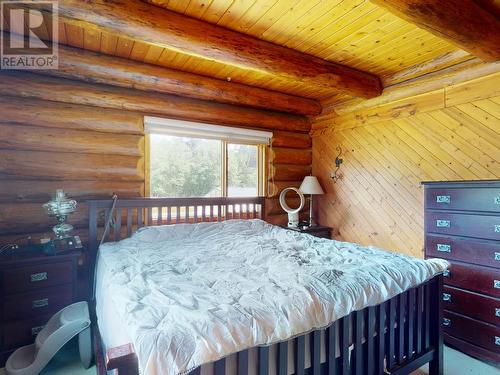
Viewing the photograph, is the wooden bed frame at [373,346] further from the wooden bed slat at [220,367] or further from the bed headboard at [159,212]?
the bed headboard at [159,212]

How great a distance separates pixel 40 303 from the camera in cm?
209

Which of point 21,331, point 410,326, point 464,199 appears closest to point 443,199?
point 464,199

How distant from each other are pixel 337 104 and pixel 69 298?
147 inches

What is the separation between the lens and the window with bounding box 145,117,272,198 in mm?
3180

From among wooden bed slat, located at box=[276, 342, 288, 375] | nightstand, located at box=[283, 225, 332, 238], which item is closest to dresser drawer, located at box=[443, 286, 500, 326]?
nightstand, located at box=[283, 225, 332, 238]

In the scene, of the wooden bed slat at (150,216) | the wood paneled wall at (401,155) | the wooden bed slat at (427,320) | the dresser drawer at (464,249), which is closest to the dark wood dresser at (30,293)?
the wooden bed slat at (150,216)

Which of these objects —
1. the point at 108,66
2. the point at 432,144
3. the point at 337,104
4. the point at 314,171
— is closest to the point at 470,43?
the point at 432,144

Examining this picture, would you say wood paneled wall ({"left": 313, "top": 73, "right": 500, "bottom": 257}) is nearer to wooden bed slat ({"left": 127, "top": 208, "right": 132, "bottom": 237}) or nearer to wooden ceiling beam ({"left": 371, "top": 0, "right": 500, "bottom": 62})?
wooden ceiling beam ({"left": 371, "top": 0, "right": 500, "bottom": 62})

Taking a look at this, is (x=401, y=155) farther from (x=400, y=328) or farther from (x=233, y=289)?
(x=233, y=289)

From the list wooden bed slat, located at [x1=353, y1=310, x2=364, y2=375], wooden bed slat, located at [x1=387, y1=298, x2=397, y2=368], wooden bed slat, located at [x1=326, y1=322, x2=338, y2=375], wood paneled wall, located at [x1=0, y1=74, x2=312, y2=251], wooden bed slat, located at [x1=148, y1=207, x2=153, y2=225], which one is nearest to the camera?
wooden bed slat, located at [x1=326, y1=322, x2=338, y2=375]

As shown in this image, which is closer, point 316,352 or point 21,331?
point 316,352

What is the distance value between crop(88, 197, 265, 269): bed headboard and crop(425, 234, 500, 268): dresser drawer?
A: 1.96 m

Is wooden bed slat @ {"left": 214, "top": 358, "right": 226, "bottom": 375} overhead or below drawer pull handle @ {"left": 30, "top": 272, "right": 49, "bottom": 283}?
overhead

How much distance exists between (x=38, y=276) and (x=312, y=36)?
2963mm
